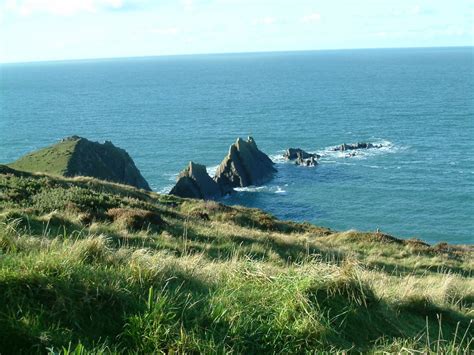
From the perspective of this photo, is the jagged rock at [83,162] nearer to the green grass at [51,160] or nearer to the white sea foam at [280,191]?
the green grass at [51,160]

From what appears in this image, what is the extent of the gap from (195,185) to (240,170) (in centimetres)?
1090

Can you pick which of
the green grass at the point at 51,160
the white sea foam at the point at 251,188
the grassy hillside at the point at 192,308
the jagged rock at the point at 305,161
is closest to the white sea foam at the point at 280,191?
the white sea foam at the point at 251,188

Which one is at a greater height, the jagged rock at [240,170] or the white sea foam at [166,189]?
the jagged rock at [240,170]

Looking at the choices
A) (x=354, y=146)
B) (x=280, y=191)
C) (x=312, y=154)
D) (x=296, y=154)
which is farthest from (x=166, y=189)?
(x=354, y=146)

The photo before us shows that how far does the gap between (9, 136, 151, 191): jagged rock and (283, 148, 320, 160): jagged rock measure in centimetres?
3153

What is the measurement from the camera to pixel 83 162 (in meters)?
71.1

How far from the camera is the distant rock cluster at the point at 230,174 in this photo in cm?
7550

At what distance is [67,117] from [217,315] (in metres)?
158

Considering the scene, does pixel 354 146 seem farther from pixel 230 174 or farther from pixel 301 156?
pixel 230 174

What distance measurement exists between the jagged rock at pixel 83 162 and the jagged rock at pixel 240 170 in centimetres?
1318

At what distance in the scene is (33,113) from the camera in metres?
164

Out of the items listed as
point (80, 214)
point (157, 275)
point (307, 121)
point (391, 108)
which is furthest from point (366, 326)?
point (391, 108)

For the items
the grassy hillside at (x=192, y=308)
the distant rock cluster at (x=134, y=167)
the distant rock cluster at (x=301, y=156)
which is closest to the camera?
the grassy hillside at (x=192, y=308)

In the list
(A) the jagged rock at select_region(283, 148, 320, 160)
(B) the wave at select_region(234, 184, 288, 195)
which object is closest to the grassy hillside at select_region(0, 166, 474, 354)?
(B) the wave at select_region(234, 184, 288, 195)
